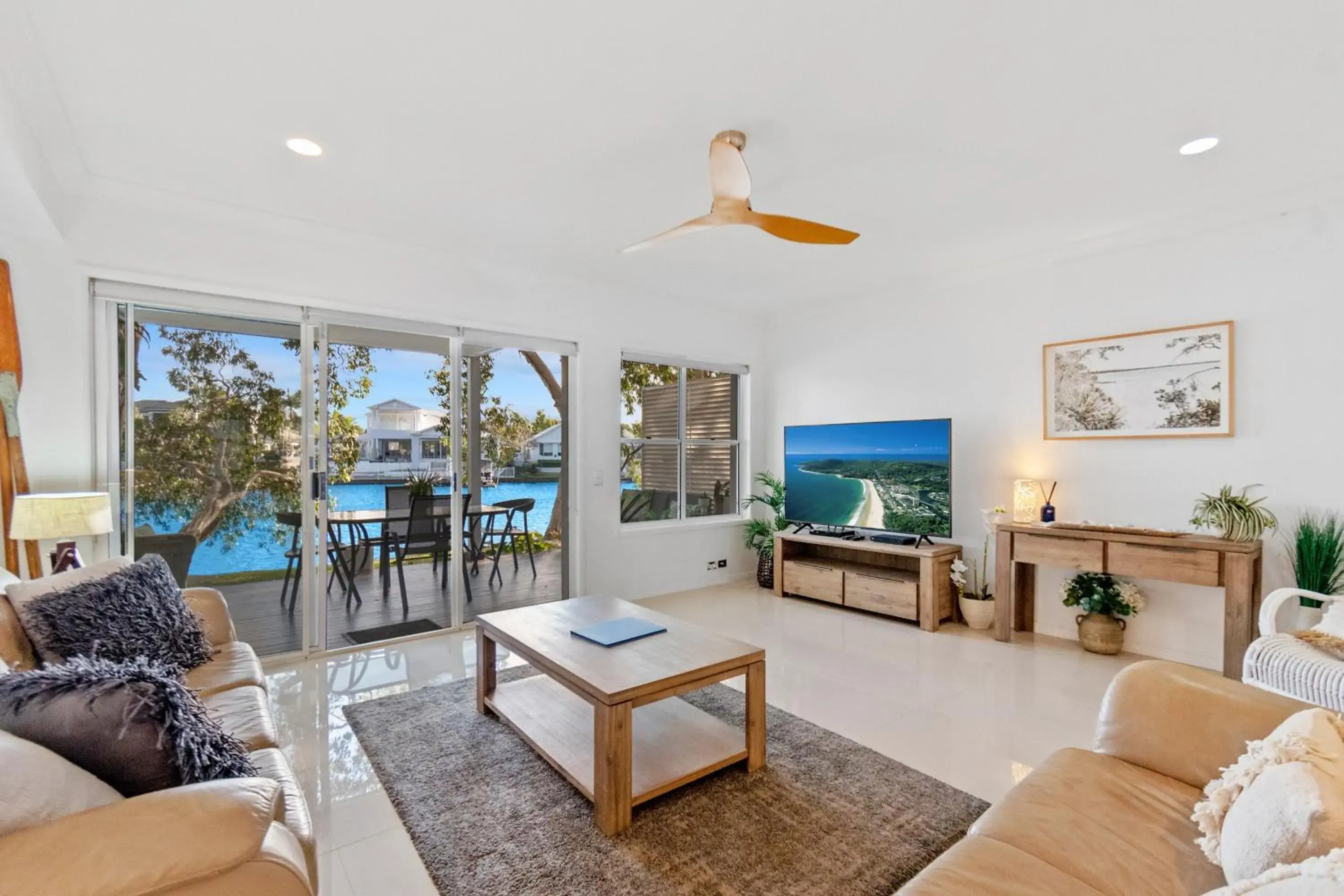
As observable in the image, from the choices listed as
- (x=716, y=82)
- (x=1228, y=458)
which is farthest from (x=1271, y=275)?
(x=716, y=82)

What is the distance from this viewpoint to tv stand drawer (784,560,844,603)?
4.75 metres

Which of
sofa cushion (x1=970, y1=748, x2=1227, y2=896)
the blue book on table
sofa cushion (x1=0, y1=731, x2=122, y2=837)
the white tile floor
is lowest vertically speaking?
the white tile floor

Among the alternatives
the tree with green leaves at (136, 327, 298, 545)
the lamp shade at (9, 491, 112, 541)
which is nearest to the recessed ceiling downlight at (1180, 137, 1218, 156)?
the tree with green leaves at (136, 327, 298, 545)

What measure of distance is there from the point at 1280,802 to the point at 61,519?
3.89 metres

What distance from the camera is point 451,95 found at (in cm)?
228

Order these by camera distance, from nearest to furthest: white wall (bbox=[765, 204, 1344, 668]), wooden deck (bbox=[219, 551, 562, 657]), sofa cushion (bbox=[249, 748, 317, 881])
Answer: sofa cushion (bbox=[249, 748, 317, 881]) < white wall (bbox=[765, 204, 1344, 668]) < wooden deck (bbox=[219, 551, 562, 657])

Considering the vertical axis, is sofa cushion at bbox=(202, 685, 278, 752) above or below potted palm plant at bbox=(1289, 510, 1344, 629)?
below

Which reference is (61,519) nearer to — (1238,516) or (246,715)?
(246,715)

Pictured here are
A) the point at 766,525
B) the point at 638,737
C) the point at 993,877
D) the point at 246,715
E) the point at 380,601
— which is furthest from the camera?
the point at 766,525

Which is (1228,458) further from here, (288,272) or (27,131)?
(27,131)

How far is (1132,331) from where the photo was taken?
370 cm

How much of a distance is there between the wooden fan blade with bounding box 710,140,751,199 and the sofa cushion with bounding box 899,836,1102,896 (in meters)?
2.27

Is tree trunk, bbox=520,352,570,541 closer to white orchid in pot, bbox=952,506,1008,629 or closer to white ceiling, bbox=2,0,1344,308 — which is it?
white ceiling, bbox=2,0,1344,308

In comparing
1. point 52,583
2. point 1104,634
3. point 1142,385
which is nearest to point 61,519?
point 52,583
